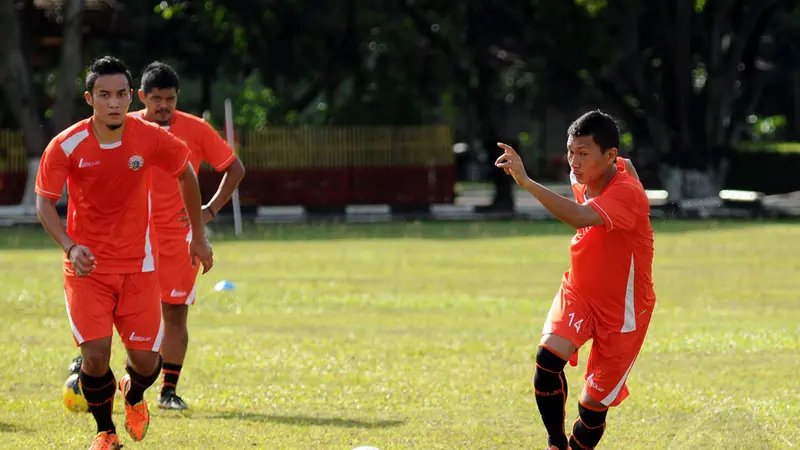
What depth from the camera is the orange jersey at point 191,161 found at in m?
9.84

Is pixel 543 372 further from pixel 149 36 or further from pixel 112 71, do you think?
pixel 149 36

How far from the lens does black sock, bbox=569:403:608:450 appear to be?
763 cm

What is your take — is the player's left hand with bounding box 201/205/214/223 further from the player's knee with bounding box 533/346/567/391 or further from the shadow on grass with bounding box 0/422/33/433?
the player's knee with bounding box 533/346/567/391

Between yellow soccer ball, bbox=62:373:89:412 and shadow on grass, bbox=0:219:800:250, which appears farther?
shadow on grass, bbox=0:219:800:250

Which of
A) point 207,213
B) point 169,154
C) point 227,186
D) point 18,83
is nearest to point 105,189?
point 169,154

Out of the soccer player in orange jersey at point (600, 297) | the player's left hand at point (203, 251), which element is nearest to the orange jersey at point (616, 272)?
the soccer player in orange jersey at point (600, 297)

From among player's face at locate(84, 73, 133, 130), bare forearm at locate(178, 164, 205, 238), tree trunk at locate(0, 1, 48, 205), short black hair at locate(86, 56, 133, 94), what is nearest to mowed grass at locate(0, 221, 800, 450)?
bare forearm at locate(178, 164, 205, 238)

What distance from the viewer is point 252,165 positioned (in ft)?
125

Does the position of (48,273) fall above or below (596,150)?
below

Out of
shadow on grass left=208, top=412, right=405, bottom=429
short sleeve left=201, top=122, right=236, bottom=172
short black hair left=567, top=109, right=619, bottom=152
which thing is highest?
short black hair left=567, top=109, right=619, bottom=152

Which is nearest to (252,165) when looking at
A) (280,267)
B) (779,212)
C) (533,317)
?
(779,212)

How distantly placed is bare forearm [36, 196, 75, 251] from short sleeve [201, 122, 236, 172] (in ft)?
7.70

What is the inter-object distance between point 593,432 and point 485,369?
4.24m

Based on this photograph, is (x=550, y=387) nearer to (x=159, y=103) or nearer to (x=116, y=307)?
(x=116, y=307)
